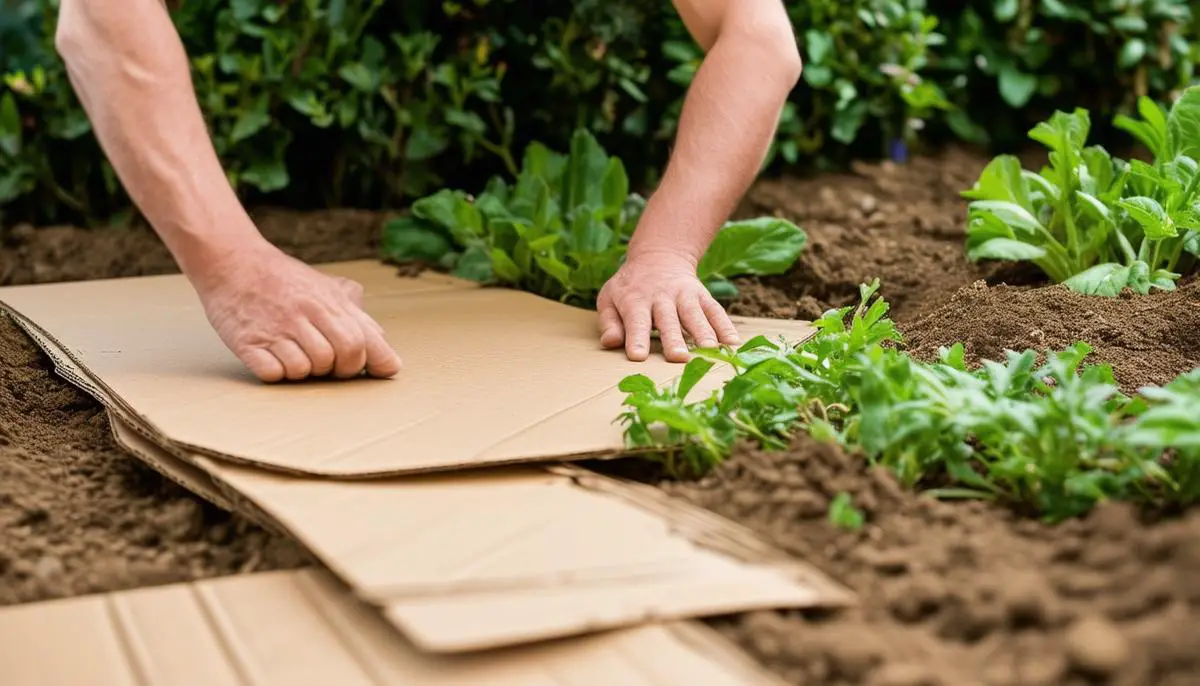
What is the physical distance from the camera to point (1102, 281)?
196 cm

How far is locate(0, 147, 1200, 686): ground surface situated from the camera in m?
0.95

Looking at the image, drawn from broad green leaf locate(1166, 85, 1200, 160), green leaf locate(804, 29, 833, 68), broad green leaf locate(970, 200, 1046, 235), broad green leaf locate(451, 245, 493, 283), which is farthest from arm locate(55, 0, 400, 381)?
green leaf locate(804, 29, 833, 68)

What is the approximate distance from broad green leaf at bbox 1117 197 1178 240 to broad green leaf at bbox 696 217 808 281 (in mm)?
595

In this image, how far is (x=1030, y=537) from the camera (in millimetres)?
1148

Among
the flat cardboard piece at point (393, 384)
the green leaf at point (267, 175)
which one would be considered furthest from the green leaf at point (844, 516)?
the green leaf at point (267, 175)

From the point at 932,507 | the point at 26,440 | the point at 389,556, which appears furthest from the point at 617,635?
the point at 26,440

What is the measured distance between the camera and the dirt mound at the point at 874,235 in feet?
7.53

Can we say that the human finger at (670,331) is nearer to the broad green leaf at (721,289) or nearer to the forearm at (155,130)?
the broad green leaf at (721,289)

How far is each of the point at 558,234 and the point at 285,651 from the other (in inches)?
50.2

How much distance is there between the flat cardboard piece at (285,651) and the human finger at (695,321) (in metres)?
0.79

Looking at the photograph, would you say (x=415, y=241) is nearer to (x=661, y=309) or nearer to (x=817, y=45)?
(x=661, y=309)

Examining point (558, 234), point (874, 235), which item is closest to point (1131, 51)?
point (874, 235)

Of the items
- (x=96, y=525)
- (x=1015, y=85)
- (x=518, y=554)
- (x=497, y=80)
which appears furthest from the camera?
(x=1015, y=85)

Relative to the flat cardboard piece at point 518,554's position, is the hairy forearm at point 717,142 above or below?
above
